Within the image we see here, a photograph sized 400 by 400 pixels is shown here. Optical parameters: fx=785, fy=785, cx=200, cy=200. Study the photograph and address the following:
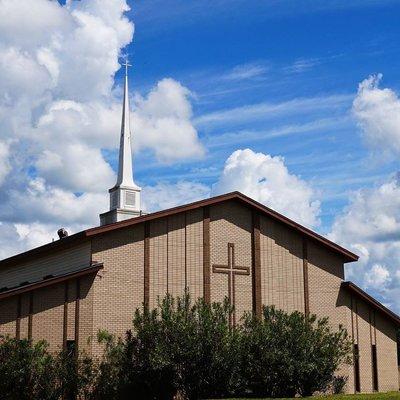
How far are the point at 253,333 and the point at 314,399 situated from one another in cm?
456

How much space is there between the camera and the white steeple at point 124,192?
128ft

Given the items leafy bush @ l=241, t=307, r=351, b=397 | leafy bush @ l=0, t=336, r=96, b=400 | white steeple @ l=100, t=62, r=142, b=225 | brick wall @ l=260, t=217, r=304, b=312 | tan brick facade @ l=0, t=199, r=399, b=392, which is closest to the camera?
leafy bush @ l=0, t=336, r=96, b=400

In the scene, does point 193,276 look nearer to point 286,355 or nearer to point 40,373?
point 286,355

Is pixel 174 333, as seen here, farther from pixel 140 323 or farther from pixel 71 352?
pixel 71 352

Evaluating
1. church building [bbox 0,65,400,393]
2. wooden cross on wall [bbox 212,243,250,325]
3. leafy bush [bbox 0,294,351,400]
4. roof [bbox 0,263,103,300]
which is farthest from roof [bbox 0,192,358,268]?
leafy bush [bbox 0,294,351,400]

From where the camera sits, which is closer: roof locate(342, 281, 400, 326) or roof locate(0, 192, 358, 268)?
roof locate(0, 192, 358, 268)

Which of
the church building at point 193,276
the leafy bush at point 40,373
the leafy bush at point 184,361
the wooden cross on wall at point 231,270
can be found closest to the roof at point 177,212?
the church building at point 193,276

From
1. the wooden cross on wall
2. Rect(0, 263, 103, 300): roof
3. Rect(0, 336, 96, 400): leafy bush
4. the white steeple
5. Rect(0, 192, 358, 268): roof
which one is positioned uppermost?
the white steeple

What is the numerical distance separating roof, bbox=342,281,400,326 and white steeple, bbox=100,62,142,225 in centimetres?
1092

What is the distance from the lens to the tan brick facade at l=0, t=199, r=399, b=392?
2816 cm

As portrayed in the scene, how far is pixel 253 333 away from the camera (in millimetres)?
29406

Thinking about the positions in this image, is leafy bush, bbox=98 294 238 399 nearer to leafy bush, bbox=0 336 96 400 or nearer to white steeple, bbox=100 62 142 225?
leafy bush, bbox=0 336 96 400

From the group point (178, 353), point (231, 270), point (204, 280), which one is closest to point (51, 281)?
A: point (178, 353)

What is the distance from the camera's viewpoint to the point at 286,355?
28.9 metres
